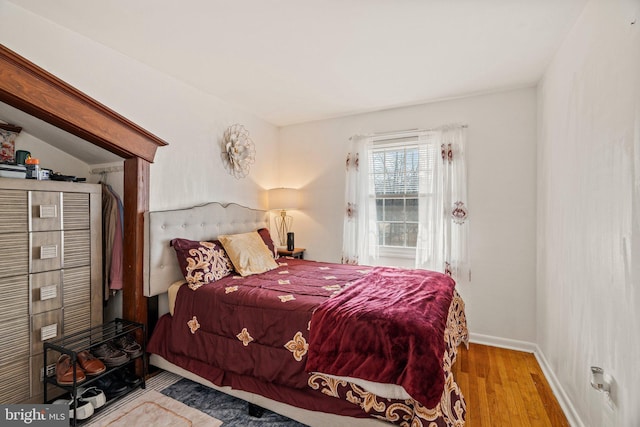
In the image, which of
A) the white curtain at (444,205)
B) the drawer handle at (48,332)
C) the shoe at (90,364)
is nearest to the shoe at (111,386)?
the shoe at (90,364)

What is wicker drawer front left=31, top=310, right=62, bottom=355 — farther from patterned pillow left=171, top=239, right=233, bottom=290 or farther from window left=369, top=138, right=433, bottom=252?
window left=369, top=138, right=433, bottom=252

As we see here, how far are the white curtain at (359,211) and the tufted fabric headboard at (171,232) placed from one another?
4.60ft

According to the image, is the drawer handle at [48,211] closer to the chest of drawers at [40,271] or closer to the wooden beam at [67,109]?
the chest of drawers at [40,271]

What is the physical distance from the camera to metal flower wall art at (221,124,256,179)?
339 cm

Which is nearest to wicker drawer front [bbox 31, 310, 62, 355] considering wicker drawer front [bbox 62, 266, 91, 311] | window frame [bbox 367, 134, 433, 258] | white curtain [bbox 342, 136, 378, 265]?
wicker drawer front [bbox 62, 266, 91, 311]

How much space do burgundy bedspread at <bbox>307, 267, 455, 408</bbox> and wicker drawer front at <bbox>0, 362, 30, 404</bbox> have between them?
1.81m

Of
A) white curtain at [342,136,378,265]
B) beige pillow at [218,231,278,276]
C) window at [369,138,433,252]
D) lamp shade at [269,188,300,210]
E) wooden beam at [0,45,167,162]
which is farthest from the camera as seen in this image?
lamp shade at [269,188,300,210]

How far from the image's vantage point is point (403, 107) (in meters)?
3.55

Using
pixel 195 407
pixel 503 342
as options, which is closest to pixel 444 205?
pixel 503 342

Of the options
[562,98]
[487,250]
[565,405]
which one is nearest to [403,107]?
[562,98]

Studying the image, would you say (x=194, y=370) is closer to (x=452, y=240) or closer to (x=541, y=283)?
(x=452, y=240)

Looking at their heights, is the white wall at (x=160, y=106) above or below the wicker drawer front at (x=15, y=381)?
above

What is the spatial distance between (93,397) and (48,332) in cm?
53

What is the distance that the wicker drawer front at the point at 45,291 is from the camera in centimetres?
198
